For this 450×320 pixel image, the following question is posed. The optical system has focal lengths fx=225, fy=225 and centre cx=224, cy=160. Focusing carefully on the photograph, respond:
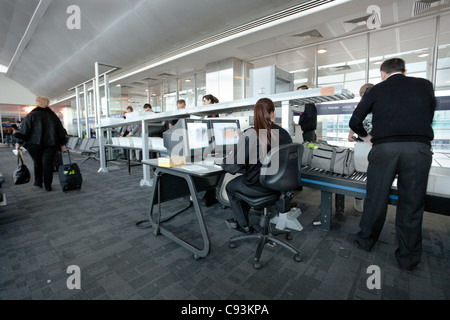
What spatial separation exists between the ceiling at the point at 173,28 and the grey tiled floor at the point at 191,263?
3399mm

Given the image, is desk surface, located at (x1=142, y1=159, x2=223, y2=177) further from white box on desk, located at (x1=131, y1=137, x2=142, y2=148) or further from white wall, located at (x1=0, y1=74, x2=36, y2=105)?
white wall, located at (x1=0, y1=74, x2=36, y2=105)

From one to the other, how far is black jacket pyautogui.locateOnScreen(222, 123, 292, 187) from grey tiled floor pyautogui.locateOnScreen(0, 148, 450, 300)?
658mm

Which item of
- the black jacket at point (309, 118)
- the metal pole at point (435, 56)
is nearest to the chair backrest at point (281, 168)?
the black jacket at point (309, 118)

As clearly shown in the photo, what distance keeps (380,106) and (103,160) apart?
543cm

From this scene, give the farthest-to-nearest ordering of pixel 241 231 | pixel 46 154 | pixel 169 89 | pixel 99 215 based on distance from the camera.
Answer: pixel 169 89 → pixel 46 154 → pixel 99 215 → pixel 241 231

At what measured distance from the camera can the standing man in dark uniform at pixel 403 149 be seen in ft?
4.98

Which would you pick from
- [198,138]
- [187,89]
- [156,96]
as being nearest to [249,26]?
[198,138]

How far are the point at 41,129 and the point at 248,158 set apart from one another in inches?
143

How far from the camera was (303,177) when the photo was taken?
2314 millimetres

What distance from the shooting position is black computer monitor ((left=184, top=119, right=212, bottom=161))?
6.98 ft

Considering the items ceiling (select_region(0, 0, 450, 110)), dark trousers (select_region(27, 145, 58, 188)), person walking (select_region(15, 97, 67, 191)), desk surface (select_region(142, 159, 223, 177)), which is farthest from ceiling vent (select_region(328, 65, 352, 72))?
dark trousers (select_region(27, 145, 58, 188))

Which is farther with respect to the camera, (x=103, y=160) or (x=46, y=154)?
(x=103, y=160)

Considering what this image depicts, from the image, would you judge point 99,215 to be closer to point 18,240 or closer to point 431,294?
point 18,240
